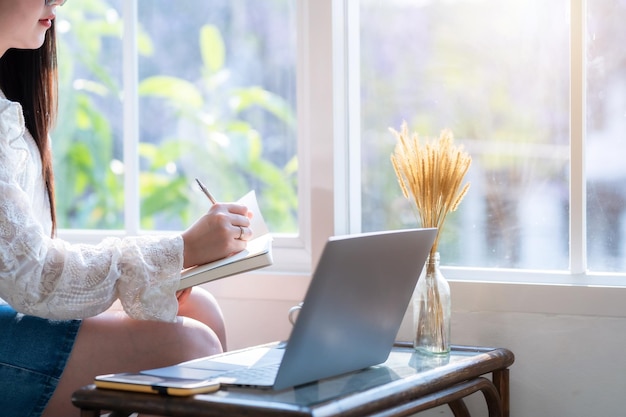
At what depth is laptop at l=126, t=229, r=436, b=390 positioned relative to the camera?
3.86ft

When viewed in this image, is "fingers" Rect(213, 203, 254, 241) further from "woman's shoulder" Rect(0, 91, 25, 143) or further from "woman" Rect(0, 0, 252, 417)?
"woman's shoulder" Rect(0, 91, 25, 143)

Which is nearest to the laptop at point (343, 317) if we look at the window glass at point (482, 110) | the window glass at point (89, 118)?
the window glass at point (482, 110)

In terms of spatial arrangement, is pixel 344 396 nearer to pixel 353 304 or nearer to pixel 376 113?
pixel 353 304

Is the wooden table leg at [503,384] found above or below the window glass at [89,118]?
below

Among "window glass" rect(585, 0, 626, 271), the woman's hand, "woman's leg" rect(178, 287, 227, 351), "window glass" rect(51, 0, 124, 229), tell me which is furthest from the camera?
"window glass" rect(51, 0, 124, 229)

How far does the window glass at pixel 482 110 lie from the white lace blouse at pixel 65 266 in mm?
733

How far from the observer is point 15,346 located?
141 cm

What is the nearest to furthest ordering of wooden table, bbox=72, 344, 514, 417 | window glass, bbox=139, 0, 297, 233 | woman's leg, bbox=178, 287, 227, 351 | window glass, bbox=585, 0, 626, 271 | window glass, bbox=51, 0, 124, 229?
wooden table, bbox=72, 344, 514, 417 → woman's leg, bbox=178, 287, 227, 351 → window glass, bbox=585, 0, 626, 271 → window glass, bbox=139, 0, 297, 233 → window glass, bbox=51, 0, 124, 229

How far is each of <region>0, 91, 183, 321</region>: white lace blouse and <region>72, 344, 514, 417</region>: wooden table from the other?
21 centimetres

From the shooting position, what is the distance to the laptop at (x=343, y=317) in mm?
1178

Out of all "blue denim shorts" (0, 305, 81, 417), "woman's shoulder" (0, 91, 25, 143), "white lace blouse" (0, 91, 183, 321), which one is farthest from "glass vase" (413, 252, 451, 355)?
"woman's shoulder" (0, 91, 25, 143)

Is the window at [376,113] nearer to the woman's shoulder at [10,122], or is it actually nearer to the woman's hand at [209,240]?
the woman's hand at [209,240]

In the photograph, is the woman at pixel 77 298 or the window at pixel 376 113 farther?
the window at pixel 376 113

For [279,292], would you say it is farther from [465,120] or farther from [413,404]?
[413,404]
